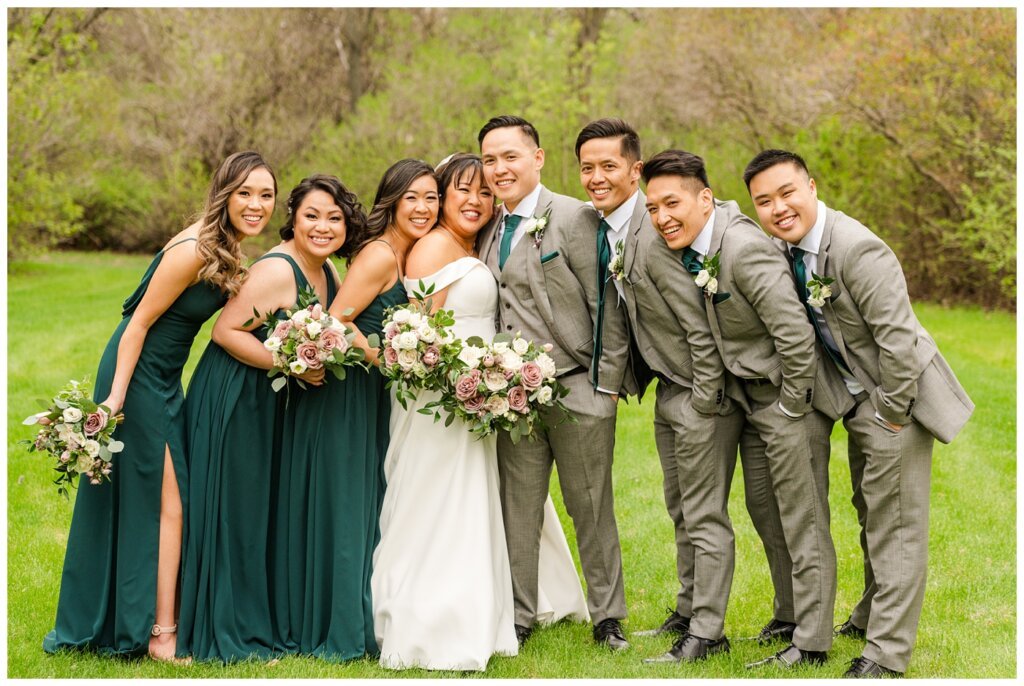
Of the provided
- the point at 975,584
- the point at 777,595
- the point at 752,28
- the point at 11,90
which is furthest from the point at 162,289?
the point at 752,28

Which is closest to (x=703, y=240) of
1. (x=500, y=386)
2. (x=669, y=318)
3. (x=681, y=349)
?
(x=669, y=318)

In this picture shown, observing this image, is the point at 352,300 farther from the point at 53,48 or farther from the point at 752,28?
the point at 53,48

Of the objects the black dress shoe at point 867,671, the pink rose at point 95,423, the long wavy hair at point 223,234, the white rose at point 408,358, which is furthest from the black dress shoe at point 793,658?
the pink rose at point 95,423

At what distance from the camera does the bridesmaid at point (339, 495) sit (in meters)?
5.20

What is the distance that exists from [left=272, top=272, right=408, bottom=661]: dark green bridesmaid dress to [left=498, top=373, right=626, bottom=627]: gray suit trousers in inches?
30.3

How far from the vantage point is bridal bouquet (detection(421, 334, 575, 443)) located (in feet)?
16.4

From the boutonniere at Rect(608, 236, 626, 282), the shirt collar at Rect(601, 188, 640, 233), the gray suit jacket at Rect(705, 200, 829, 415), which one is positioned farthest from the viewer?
the shirt collar at Rect(601, 188, 640, 233)

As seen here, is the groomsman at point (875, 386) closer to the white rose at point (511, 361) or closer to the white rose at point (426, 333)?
the white rose at point (511, 361)

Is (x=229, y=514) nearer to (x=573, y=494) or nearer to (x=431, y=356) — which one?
(x=431, y=356)

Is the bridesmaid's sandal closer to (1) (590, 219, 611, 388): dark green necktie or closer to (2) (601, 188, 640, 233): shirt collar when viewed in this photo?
(1) (590, 219, 611, 388): dark green necktie

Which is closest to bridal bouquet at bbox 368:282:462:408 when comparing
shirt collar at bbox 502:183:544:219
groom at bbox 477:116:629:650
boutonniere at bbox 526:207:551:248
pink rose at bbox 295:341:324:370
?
pink rose at bbox 295:341:324:370

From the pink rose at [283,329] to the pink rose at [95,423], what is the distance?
910 millimetres

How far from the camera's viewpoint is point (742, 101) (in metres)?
20.9

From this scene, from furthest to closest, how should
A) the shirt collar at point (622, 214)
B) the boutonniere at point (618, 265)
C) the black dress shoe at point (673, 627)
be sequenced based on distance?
the black dress shoe at point (673, 627), the shirt collar at point (622, 214), the boutonniere at point (618, 265)
